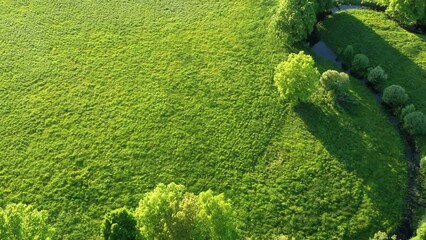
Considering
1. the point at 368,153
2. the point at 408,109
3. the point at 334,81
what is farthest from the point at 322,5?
the point at 368,153

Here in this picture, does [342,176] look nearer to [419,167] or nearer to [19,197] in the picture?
[419,167]

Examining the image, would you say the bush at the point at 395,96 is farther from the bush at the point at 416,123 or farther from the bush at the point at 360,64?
the bush at the point at 360,64

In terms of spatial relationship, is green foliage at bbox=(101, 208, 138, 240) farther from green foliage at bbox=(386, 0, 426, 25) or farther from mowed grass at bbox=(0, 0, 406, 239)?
green foliage at bbox=(386, 0, 426, 25)

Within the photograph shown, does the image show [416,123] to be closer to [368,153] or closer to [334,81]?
[368,153]

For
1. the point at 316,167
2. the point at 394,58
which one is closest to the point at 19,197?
the point at 316,167

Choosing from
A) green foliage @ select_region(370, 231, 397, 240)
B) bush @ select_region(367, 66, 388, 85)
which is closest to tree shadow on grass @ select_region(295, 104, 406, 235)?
green foliage @ select_region(370, 231, 397, 240)

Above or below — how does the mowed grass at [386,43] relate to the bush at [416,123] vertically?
above

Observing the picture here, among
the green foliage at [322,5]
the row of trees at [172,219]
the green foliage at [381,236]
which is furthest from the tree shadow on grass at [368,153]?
the green foliage at [322,5]
